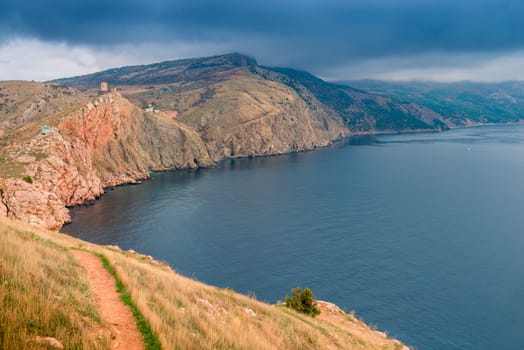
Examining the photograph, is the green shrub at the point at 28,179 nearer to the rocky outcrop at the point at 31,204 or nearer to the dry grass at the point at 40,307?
the rocky outcrop at the point at 31,204

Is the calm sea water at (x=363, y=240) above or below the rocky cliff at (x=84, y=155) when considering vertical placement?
below

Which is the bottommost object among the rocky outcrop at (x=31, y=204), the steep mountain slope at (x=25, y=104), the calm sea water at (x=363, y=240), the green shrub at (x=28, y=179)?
the calm sea water at (x=363, y=240)

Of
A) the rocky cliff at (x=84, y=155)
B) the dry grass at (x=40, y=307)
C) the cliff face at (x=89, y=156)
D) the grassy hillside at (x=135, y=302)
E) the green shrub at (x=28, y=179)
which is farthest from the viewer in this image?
the green shrub at (x=28, y=179)

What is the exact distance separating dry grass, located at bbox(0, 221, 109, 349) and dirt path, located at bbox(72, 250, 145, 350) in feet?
1.43

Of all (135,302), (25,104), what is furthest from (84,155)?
(135,302)

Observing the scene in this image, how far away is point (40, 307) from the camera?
29.9 feet

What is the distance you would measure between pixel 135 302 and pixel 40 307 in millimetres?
3931

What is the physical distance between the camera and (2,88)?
19588 cm

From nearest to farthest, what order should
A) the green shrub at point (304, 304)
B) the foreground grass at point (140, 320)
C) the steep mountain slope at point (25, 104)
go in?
1. the foreground grass at point (140, 320)
2. the green shrub at point (304, 304)
3. the steep mountain slope at point (25, 104)

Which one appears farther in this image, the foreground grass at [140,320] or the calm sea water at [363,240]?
the calm sea water at [363,240]

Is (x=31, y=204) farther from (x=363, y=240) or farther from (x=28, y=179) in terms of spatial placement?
(x=363, y=240)

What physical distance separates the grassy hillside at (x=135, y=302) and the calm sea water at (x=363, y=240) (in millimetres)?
34842

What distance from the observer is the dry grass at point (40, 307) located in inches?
316

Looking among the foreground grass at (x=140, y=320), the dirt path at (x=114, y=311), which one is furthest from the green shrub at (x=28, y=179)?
the foreground grass at (x=140, y=320)
